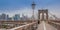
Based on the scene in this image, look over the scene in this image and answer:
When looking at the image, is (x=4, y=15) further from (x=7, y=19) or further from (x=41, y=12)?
(x=41, y=12)

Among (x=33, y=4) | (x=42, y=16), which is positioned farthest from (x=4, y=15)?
(x=42, y=16)

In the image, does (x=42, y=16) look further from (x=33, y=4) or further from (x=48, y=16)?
(x=33, y=4)

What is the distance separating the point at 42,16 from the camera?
52188mm

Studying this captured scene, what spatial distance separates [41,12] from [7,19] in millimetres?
25329

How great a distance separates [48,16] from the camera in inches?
1790

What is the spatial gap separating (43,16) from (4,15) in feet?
108

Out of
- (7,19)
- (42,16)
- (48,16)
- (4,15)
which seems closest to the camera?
(4,15)

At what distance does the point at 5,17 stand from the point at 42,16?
31526 millimetres

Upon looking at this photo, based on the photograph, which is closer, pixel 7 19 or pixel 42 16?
pixel 7 19

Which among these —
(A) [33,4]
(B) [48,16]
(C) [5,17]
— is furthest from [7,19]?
(B) [48,16]

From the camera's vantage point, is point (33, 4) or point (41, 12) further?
point (41, 12)

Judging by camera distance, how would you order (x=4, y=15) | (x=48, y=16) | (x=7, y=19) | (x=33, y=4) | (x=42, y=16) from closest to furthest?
(x=33, y=4), (x=4, y=15), (x=7, y=19), (x=48, y=16), (x=42, y=16)

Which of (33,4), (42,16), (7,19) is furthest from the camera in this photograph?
(42,16)

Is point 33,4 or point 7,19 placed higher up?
point 33,4
